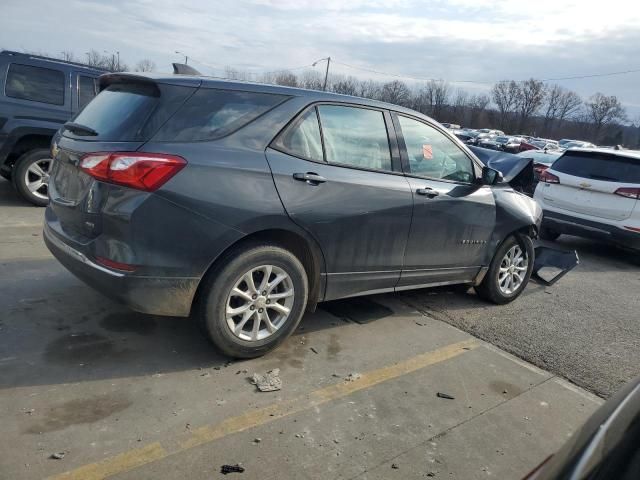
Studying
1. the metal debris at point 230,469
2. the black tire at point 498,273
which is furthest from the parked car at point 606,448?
the black tire at point 498,273

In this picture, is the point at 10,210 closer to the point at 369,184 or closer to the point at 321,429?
the point at 369,184

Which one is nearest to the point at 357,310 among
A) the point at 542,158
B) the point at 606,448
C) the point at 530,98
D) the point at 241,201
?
the point at 241,201

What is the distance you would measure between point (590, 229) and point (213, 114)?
22.0ft

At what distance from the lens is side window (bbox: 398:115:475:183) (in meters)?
4.24

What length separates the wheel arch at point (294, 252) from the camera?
3258mm

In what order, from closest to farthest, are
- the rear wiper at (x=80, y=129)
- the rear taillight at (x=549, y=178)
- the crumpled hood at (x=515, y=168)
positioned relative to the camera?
the rear wiper at (x=80, y=129) < the crumpled hood at (x=515, y=168) < the rear taillight at (x=549, y=178)

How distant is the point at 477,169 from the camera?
188 inches

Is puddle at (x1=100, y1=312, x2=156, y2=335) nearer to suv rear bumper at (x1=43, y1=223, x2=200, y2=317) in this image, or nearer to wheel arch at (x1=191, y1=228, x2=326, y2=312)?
wheel arch at (x1=191, y1=228, x2=326, y2=312)

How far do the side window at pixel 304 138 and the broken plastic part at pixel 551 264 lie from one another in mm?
3878

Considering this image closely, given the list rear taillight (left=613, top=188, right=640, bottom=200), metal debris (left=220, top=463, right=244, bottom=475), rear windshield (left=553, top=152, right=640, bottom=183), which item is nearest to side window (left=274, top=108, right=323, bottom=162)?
metal debris (left=220, top=463, right=244, bottom=475)

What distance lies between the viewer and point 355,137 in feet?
12.8

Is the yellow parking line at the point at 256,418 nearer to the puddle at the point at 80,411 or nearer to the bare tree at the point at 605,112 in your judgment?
the puddle at the point at 80,411

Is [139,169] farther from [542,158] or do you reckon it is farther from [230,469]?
[542,158]

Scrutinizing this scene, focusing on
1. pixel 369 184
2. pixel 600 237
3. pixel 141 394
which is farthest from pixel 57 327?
pixel 600 237
